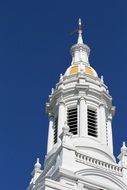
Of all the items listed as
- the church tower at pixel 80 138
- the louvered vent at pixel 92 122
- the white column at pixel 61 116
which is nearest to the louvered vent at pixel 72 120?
the church tower at pixel 80 138

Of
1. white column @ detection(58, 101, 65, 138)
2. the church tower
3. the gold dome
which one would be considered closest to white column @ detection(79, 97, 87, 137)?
the church tower

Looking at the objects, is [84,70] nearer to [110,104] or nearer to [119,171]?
[110,104]

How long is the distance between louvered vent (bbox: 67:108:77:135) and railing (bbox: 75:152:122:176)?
454 centimetres

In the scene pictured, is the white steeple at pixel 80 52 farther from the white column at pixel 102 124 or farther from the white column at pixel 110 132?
the white column at pixel 102 124

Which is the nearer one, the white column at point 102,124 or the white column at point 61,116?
the white column at point 102,124

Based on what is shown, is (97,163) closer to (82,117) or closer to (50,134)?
(82,117)

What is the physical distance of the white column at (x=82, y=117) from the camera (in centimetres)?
6360

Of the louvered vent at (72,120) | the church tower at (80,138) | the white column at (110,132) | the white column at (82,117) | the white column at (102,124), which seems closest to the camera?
the church tower at (80,138)

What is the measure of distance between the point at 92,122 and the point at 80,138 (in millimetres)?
3259

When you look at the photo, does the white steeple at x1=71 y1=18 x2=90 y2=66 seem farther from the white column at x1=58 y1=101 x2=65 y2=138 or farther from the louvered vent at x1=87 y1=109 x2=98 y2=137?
the louvered vent at x1=87 y1=109 x2=98 y2=137

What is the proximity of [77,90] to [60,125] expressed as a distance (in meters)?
4.36

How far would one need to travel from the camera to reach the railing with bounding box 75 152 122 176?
2363 inches

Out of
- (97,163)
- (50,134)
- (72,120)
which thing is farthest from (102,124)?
(97,163)

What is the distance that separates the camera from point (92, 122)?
215 ft
